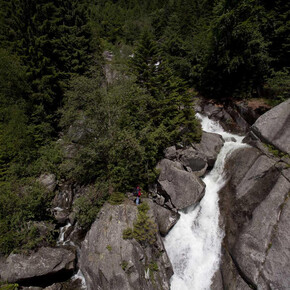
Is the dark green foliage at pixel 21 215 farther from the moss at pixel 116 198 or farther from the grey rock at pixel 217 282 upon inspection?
the grey rock at pixel 217 282

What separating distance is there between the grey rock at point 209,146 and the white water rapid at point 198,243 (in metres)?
1.12

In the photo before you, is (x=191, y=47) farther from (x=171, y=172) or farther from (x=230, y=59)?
(x=171, y=172)

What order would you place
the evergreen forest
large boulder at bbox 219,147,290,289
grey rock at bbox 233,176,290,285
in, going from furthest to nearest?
the evergreen forest, grey rock at bbox 233,176,290,285, large boulder at bbox 219,147,290,289

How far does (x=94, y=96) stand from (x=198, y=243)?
495 inches

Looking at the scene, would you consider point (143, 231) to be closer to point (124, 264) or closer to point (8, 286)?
point (124, 264)

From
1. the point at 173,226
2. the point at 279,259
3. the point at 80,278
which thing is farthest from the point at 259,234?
the point at 80,278

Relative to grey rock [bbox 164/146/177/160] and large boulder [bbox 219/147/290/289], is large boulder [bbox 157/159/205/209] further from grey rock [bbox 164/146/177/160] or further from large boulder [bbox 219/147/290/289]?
large boulder [bbox 219/147/290/289]

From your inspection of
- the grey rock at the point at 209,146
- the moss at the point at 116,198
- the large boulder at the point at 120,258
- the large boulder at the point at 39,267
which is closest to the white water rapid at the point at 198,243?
the large boulder at the point at 120,258

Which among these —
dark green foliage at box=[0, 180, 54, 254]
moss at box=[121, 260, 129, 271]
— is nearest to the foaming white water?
dark green foliage at box=[0, 180, 54, 254]

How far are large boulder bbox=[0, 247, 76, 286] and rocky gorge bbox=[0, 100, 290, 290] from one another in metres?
0.05

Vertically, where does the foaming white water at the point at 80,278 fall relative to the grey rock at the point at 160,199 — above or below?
below

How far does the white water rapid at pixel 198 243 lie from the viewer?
30.8 ft

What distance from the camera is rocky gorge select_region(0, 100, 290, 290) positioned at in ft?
27.0

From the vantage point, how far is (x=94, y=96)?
38.5 feet
